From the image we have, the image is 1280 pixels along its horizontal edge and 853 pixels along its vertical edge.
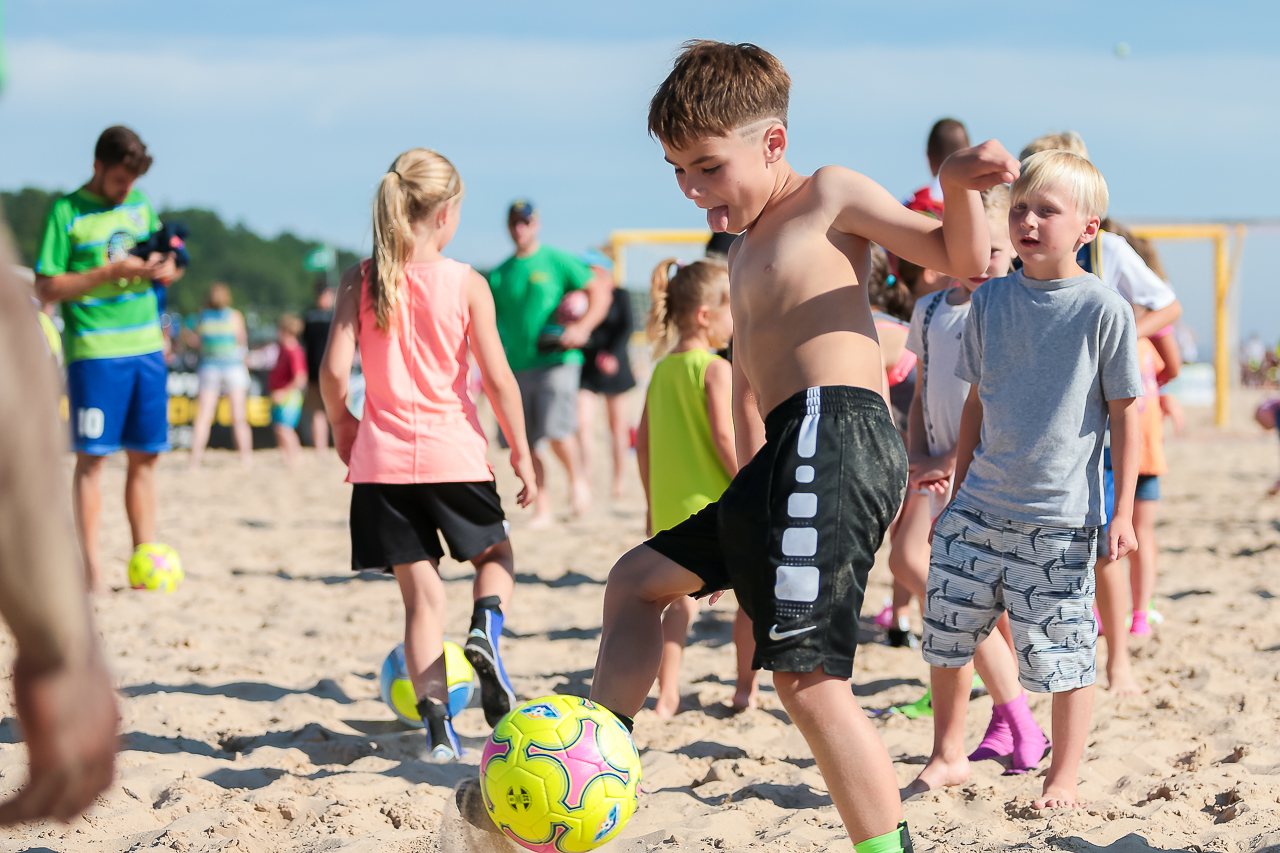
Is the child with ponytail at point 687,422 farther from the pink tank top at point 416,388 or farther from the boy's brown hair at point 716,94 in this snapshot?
the boy's brown hair at point 716,94

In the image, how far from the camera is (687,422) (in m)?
3.77

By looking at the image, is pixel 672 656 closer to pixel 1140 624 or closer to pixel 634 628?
pixel 634 628

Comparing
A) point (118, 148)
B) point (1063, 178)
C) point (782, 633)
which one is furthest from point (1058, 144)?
point (118, 148)

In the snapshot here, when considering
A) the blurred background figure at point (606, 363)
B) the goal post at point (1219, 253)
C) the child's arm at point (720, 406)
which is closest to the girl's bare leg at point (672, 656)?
the child's arm at point (720, 406)

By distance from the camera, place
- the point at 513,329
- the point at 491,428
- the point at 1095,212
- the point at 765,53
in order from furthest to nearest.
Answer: the point at 491,428, the point at 513,329, the point at 1095,212, the point at 765,53

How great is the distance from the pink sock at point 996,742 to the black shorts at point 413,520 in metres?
1.62

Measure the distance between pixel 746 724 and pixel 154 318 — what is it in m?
3.67

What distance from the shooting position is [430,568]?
3432 mm

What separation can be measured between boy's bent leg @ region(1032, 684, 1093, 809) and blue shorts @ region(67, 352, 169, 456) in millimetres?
4286

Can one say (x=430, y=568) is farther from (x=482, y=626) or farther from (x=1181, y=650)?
(x=1181, y=650)

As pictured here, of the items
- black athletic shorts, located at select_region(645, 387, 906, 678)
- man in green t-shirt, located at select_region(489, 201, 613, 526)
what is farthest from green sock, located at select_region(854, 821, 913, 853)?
man in green t-shirt, located at select_region(489, 201, 613, 526)

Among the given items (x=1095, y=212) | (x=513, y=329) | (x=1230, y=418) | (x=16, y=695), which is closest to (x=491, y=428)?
(x=513, y=329)

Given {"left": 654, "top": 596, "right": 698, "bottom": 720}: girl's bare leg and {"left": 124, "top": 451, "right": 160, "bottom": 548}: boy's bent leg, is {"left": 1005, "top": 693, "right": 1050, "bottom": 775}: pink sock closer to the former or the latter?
{"left": 654, "top": 596, "right": 698, "bottom": 720}: girl's bare leg

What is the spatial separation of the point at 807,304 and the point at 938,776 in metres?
1.46
